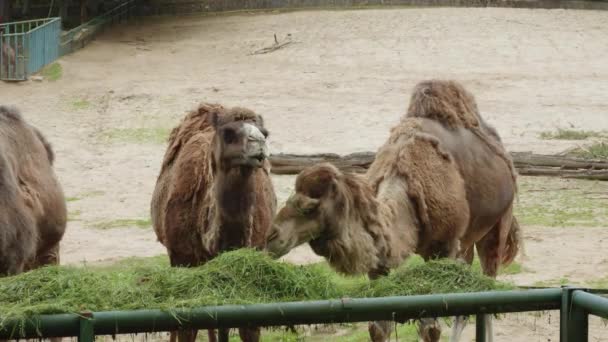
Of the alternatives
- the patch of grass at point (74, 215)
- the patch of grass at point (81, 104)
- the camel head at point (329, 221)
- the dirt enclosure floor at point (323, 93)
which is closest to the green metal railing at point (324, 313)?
the camel head at point (329, 221)

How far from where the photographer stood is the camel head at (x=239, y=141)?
561 cm

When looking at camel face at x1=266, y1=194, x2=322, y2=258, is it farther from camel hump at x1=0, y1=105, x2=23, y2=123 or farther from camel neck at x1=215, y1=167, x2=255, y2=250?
camel hump at x1=0, y1=105, x2=23, y2=123

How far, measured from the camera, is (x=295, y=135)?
17.5m

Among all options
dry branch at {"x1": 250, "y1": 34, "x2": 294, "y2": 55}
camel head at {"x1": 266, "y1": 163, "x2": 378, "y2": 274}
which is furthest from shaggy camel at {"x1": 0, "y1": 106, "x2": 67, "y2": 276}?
dry branch at {"x1": 250, "y1": 34, "x2": 294, "y2": 55}

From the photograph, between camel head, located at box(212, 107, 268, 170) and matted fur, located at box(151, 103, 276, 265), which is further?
matted fur, located at box(151, 103, 276, 265)

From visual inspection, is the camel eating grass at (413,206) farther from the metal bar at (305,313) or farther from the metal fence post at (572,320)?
the metal fence post at (572,320)

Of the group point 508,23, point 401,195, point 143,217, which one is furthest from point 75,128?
point 401,195

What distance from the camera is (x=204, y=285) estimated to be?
174 inches

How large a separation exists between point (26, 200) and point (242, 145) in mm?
1735

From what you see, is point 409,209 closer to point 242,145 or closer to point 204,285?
point 242,145

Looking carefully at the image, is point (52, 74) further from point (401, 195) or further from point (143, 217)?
point (401, 195)

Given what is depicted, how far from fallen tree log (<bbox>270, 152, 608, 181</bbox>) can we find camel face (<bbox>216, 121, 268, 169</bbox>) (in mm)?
9237

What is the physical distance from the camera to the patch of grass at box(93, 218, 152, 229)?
Answer: 13.1 meters

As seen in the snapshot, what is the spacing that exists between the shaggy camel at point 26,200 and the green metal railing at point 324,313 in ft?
7.22
